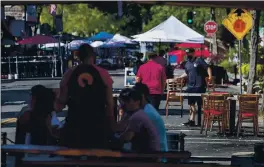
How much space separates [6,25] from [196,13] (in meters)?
64.6

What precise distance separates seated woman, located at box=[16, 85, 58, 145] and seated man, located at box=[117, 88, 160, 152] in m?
0.92

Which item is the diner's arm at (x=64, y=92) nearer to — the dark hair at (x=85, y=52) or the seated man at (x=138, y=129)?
the dark hair at (x=85, y=52)

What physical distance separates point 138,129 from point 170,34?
24414mm

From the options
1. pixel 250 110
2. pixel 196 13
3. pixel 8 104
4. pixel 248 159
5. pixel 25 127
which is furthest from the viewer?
pixel 196 13

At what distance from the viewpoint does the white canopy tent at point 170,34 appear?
33.2m

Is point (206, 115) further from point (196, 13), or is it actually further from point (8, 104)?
point (196, 13)

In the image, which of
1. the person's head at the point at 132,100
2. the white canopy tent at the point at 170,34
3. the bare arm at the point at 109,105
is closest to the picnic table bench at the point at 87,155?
the bare arm at the point at 109,105

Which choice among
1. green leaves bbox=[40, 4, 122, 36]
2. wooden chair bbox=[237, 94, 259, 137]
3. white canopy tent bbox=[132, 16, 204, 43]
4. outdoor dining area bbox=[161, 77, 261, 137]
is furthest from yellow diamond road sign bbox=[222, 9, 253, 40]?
green leaves bbox=[40, 4, 122, 36]

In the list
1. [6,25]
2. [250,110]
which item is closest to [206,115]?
[250,110]

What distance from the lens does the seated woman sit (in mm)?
9797

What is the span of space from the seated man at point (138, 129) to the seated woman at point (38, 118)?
3.00ft

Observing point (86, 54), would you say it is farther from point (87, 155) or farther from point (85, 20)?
point (85, 20)

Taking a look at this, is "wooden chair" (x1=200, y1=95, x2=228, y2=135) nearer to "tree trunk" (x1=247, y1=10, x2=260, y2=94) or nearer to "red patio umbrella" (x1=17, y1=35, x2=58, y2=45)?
"tree trunk" (x1=247, y1=10, x2=260, y2=94)

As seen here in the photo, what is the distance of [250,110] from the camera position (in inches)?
678
